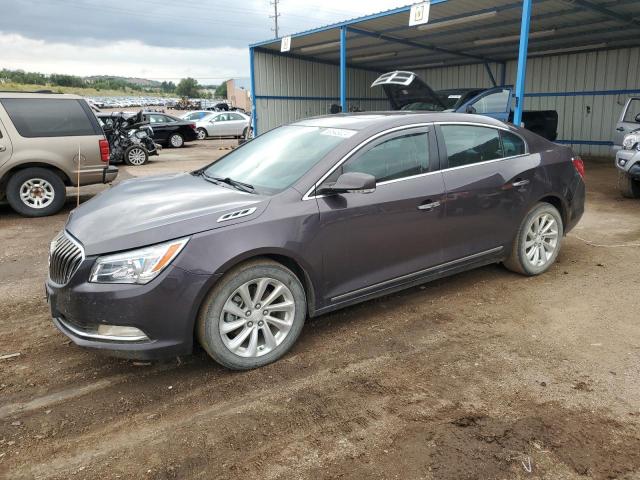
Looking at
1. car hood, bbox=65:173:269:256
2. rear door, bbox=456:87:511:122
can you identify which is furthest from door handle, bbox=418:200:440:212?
rear door, bbox=456:87:511:122

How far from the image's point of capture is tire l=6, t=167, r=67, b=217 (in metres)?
7.68

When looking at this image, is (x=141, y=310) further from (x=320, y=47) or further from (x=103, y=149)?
(x=320, y=47)

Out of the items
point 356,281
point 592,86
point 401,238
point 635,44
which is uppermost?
Result: point 635,44

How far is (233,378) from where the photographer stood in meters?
3.11

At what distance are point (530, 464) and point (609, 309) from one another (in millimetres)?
2286

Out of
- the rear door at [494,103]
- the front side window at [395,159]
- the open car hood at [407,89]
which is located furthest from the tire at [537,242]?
the rear door at [494,103]

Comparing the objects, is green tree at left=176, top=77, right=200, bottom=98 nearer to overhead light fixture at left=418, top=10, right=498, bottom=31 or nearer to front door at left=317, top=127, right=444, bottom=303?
overhead light fixture at left=418, top=10, right=498, bottom=31

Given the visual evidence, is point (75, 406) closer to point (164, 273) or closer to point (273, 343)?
point (164, 273)

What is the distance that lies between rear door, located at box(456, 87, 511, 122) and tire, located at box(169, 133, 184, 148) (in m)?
13.2

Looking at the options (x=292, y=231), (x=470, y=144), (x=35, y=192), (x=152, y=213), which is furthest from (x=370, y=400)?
(x=35, y=192)

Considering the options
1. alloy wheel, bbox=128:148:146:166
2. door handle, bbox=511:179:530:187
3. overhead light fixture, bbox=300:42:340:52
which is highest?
overhead light fixture, bbox=300:42:340:52

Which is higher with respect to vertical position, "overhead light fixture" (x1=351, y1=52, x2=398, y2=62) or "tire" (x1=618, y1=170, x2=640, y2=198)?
"overhead light fixture" (x1=351, y1=52, x2=398, y2=62)

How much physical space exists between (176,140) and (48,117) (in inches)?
519

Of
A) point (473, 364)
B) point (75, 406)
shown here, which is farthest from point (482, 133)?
point (75, 406)
